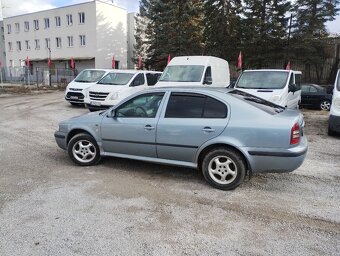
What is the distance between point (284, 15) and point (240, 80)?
57.1 feet

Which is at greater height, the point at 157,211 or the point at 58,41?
the point at 58,41

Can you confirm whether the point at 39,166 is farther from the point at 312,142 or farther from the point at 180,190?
the point at 312,142

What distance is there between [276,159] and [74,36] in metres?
39.9

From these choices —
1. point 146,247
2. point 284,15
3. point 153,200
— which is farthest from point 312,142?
point 284,15

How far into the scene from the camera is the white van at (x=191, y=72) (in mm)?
11453

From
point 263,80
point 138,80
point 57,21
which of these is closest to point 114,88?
point 138,80

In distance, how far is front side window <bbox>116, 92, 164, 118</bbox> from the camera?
523 cm

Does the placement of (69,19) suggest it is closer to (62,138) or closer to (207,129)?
(62,138)

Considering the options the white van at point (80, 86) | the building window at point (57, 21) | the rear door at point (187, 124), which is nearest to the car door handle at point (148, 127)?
the rear door at point (187, 124)

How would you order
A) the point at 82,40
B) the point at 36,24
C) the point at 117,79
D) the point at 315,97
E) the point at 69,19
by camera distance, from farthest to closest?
the point at 36,24 < the point at 69,19 < the point at 82,40 < the point at 315,97 < the point at 117,79

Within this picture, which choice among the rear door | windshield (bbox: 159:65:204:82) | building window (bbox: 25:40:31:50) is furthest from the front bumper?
building window (bbox: 25:40:31:50)

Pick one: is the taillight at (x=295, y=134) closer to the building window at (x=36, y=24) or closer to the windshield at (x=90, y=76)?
the windshield at (x=90, y=76)

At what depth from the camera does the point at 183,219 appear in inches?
152

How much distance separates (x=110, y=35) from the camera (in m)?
40.2
